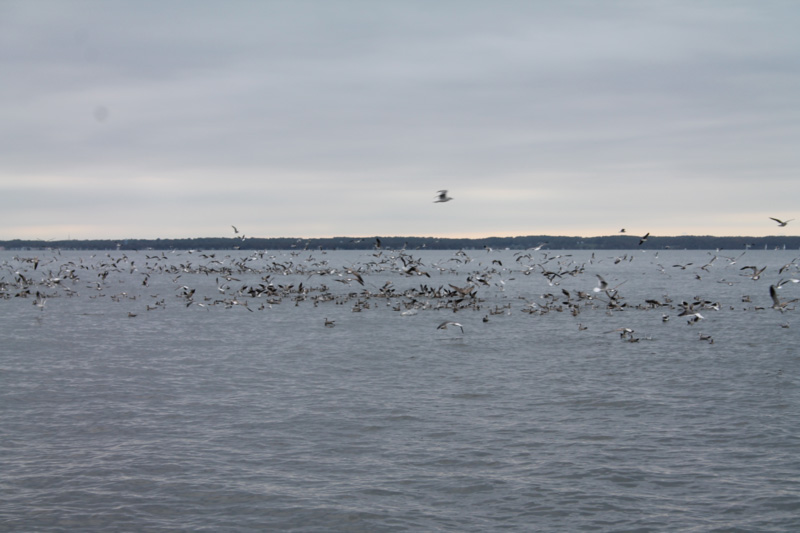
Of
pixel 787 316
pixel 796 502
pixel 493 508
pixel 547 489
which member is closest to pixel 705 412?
pixel 796 502

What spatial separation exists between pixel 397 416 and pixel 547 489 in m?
6.00

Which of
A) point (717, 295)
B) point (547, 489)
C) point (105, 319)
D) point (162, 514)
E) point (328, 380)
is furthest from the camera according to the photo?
point (717, 295)

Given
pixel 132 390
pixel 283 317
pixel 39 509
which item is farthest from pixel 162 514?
pixel 283 317

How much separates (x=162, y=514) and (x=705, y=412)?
14.1 meters

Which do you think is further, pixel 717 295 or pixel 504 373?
pixel 717 295

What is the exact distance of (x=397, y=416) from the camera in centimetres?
1869

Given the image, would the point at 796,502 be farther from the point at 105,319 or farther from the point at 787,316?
the point at 105,319

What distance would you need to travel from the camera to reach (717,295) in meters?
68.0

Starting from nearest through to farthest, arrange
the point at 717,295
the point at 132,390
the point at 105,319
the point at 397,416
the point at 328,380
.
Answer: the point at 397,416
the point at 132,390
the point at 328,380
the point at 105,319
the point at 717,295

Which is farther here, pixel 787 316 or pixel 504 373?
pixel 787 316

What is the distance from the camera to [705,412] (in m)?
19.2

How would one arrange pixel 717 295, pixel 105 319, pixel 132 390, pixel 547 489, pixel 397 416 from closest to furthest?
1. pixel 547 489
2. pixel 397 416
3. pixel 132 390
4. pixel 105 319
5. pixel 717 295

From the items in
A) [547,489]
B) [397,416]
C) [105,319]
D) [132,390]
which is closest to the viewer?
[547,489]

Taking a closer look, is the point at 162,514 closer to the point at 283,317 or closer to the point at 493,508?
the point at 493,508
